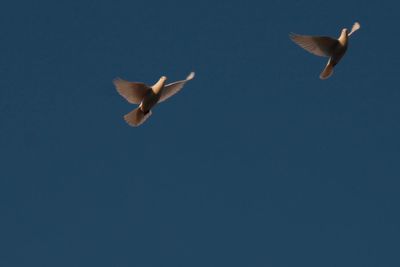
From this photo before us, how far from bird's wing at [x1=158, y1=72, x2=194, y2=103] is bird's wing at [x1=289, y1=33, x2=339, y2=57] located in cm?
323

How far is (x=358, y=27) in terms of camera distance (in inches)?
1266

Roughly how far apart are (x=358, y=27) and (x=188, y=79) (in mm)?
4422

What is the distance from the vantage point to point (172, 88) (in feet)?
109

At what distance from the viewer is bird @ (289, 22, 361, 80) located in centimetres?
3114

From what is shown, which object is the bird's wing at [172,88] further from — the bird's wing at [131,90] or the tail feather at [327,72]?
the tail feather at [327,72]

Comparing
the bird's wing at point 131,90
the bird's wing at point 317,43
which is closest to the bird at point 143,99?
the bird's wing at point 131,90

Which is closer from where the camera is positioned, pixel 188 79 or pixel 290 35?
pixel 290 35

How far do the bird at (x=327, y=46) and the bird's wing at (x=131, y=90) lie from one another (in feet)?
13.0

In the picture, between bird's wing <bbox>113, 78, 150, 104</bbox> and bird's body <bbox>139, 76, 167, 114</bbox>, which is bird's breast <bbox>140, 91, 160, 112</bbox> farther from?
bird's wing <bbox>113, 78, 150, 104</bbox>

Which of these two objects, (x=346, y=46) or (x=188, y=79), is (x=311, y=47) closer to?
(x=346, y=46)

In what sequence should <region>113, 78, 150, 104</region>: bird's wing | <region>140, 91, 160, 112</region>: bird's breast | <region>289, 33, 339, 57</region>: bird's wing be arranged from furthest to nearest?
<region>140, 91, 160, 112</region>: bird's breast
<region>113, 78, 150, 104</region>: bird's wing
<region>289, 33, 339, 57</region>: bird's wing

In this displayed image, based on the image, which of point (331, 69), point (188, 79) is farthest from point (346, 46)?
point (188, 79)

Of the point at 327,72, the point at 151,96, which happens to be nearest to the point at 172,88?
the point at 151,96

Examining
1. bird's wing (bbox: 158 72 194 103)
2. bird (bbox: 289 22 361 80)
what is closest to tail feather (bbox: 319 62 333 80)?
bird (bbox: 289 22 361 80)
